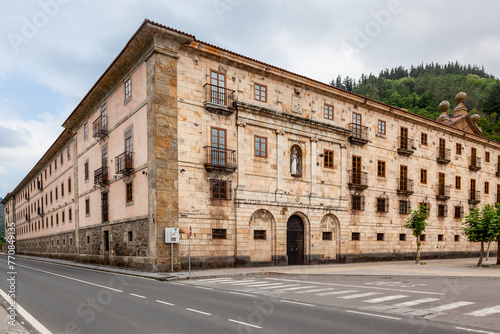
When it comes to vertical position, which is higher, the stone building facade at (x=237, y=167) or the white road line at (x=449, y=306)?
the stone building facade at (x=237, y=167)

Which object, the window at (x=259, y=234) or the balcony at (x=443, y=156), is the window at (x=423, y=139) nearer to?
the balcony at (x=443, y=156)

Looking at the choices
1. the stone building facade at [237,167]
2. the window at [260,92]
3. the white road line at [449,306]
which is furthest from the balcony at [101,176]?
the white road line at [449,306]

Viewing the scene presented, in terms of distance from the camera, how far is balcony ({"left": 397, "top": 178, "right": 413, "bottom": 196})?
115ft

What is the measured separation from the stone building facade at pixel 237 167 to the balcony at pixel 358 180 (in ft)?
0.38

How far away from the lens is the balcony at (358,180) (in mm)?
31156

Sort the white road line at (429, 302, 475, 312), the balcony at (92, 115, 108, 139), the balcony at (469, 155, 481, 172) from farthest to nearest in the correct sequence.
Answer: the balcony at (469, 155, 481, 172)
the balcony at (92, 115, 108, 139)
the white road line at (429, 302, 475, 312)

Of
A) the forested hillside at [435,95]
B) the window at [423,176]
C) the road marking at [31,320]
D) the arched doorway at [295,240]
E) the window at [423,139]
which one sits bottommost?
the arched doorway at [295,240]

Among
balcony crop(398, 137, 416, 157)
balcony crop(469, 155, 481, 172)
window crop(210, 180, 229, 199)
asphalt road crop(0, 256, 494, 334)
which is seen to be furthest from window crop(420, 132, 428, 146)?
asphalt road crop(0, 256, 494, 334)

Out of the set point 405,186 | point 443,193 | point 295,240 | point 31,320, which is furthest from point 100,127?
point 443,193

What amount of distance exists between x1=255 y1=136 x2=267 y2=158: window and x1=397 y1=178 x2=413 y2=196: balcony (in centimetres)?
1554

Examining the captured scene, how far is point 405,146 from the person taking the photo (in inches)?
1420

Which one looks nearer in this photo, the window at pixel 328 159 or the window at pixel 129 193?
the window at pixel 129 193

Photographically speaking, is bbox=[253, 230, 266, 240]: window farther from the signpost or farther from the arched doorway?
the signpost

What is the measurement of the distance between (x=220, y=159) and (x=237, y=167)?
4.45ft
